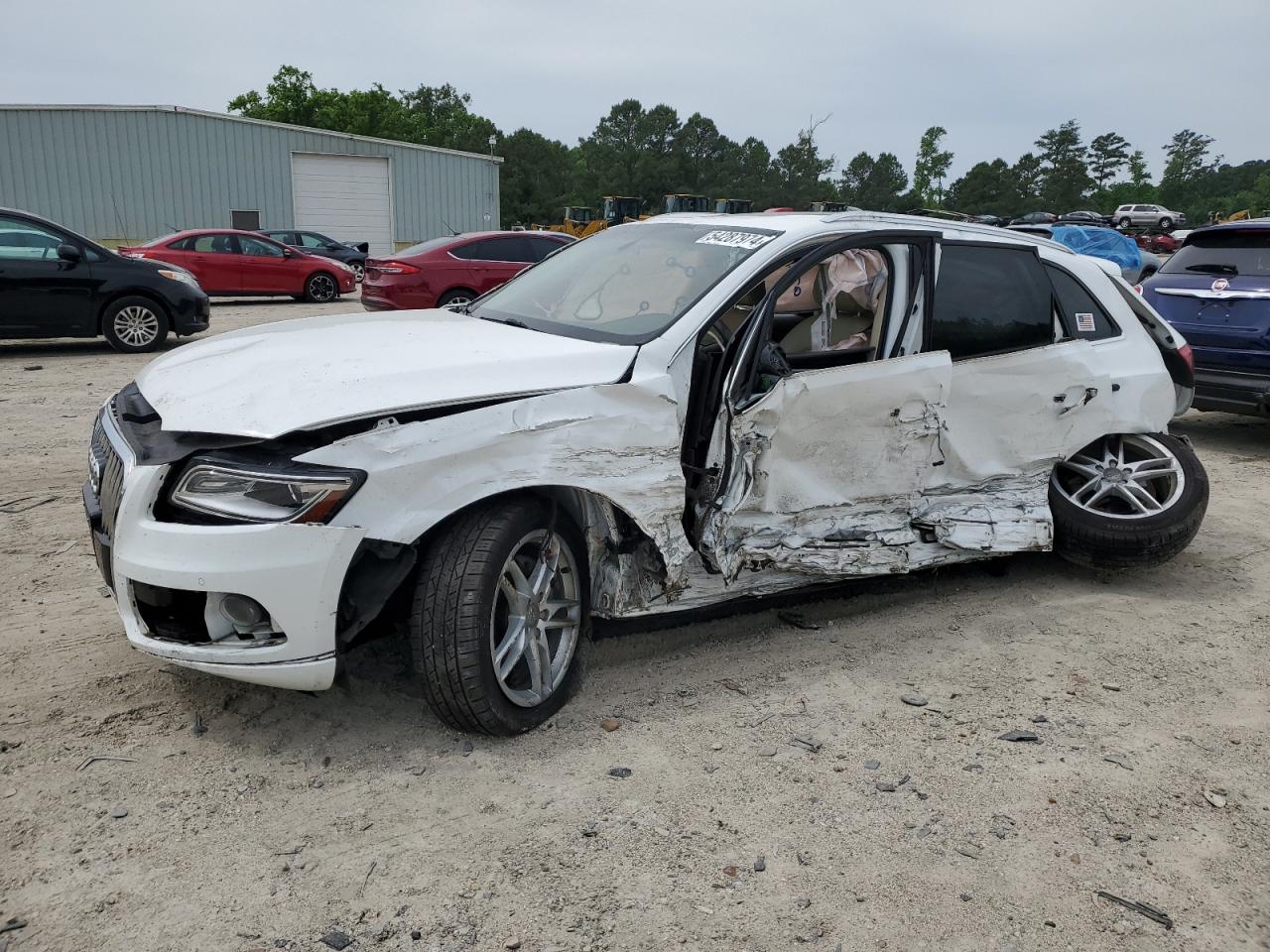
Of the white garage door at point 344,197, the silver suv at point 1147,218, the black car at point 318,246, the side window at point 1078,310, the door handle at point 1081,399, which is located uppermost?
the silver suv at point 1147,218

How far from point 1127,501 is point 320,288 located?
1773cm

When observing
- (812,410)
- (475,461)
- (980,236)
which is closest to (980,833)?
(812,410)

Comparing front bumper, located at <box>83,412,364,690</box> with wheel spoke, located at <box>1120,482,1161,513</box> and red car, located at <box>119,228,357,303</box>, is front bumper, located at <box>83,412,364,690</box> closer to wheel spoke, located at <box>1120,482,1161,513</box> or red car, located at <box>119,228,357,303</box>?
wheel spoke, located at <box>1120,482,1161,513</box>

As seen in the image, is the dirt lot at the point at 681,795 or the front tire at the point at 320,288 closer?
the dirt lot at the point at 681,795

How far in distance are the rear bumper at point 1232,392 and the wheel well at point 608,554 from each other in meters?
6.00

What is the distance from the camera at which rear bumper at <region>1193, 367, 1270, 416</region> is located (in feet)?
24.7

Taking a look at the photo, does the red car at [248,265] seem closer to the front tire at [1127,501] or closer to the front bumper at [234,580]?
the front bumper at [234,580]

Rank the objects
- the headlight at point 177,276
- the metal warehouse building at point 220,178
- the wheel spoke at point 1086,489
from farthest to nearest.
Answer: the metal warehouse building at point 220,178 → the headlight at point 177,276 → the wheel spoke at point 1086,489

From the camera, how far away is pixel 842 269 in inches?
183

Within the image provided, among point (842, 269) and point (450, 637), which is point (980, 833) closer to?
point (450, 637)

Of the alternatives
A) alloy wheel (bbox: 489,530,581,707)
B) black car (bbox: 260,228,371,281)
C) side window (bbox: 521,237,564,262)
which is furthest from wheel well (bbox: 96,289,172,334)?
A: black car (bbox: 260,228,371,281)

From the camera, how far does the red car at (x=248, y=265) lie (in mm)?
18172

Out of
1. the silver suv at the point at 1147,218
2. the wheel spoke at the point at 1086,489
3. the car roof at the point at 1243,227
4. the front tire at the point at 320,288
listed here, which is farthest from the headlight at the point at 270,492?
the silver suv at the point at 1147,218

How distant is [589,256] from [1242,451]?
6.49m
